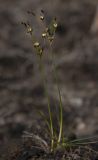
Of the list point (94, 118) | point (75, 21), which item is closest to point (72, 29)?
point (75, 21)

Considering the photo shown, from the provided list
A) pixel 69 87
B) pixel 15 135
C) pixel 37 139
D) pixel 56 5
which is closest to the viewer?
pixel 37 139

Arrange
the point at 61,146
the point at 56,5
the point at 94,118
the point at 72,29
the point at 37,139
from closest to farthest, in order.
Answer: the point at 61,146 < the point at 37,139 < the point at 94,118 < the point at 72,29 < the point at 56,5

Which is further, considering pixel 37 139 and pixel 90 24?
pixel 90 24

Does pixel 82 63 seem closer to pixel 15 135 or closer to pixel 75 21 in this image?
pixel 75 21

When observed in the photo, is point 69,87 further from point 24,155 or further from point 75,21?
point 24,155

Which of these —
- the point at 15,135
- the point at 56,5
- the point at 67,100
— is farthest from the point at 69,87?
the point at 56,5

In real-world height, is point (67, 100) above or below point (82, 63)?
below

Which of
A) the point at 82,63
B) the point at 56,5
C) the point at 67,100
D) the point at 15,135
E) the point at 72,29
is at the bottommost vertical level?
the point at 15,135
